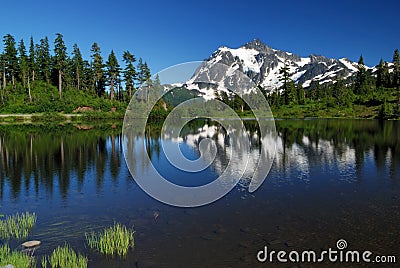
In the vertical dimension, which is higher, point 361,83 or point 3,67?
point 3,67

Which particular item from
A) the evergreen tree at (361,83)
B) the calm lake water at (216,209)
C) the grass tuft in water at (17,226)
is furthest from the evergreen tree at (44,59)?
the evergreen tree at (361,83)

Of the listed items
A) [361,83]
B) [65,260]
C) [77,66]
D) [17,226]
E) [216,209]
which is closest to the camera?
[65,260]

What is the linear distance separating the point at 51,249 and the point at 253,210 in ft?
27.9

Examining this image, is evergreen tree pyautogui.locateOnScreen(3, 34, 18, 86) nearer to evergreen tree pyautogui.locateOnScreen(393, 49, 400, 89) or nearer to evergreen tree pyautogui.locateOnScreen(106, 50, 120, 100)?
evergreen tree pyautogui.locateOnScreen(106, 50, 120, 100)

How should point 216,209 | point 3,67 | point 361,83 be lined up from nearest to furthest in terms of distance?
1. point 216,209
2. point 3,67
3. point 361,83

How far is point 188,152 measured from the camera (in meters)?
30.9

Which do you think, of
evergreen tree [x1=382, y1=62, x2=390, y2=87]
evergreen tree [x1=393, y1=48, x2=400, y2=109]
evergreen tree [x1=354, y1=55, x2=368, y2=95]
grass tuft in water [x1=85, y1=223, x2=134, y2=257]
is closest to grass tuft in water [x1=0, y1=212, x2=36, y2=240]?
grass tuft in water [x1=85, y1=223, x2=134, y2=257]

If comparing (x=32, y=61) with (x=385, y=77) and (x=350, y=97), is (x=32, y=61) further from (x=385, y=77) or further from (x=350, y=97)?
(x=385, y=77)

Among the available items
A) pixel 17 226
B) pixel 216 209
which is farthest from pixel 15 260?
pixel 216 209

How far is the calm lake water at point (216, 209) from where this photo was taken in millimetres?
10805

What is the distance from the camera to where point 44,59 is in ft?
294

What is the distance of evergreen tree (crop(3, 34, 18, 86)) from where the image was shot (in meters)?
83.9

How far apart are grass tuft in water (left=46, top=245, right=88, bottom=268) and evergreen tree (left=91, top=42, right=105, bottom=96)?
299ft

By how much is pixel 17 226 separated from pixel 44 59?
89.4 metres
